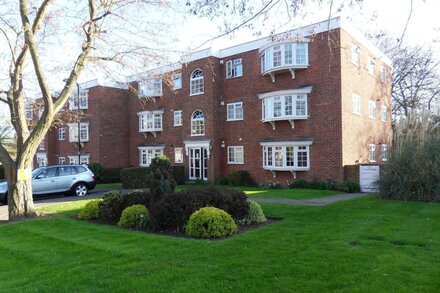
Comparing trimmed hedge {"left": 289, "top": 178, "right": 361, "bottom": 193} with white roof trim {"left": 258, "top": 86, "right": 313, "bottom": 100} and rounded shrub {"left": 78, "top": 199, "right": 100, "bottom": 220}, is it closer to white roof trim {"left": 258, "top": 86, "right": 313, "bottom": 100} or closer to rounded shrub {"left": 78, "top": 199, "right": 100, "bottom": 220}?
white roof trim {"left": 258, "top": 86, "right": 313, "bottom": 100}

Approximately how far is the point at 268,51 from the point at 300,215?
13483 millimetres

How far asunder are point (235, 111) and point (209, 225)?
16.9 meters

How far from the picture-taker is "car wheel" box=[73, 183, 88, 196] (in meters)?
19.3

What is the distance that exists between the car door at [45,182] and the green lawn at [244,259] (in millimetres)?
9615

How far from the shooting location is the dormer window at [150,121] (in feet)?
97.4

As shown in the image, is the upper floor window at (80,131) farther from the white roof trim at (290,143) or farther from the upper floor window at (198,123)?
the white roof trim at (290,143)

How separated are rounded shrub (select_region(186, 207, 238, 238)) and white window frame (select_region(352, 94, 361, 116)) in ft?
50.1

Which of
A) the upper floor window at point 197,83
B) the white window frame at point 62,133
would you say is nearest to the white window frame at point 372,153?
the upper floor window at point 197,83

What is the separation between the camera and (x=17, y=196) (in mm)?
11453

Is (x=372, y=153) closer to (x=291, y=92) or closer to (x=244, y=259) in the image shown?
(x=291, y=92)

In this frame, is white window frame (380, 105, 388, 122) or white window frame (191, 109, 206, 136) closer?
white window frame (191, 109, 206, 136)

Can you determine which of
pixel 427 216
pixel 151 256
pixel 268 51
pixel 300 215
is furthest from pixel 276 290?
pixel 268 51

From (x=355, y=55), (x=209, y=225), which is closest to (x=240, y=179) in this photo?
(x=355, y=55)

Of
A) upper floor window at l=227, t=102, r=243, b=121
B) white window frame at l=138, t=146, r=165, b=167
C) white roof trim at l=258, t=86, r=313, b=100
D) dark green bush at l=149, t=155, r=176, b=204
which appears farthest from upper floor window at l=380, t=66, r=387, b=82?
dark green bush at l=149, t=155, r=176, b=204
